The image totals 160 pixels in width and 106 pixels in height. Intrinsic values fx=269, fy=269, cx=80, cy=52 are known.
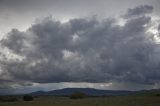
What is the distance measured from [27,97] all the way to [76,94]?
24289mm

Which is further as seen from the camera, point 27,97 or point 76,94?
point 76,94

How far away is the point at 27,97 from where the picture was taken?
123 metres

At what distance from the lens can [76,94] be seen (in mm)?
132625
